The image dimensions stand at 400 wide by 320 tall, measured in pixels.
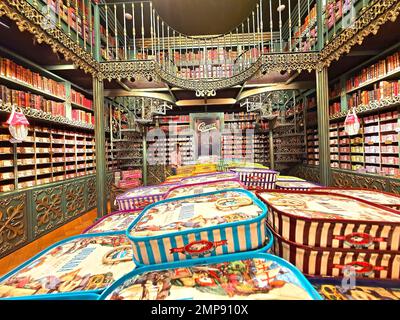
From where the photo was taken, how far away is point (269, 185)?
6.36ft

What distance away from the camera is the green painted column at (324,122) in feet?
10.9

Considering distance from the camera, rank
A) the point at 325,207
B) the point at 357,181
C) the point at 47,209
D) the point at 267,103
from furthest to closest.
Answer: the point at 267,103
the point at 357,181
the point at 47,209
the point at 325,207

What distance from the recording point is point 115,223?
1.27 metres

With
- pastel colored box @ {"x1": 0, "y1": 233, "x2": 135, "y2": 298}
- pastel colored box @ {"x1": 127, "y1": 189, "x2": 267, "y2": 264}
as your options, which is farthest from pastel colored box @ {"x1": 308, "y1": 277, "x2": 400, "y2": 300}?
pastel colored box @ {"x1": 0, "y1": 233, "x2": 135, "y2": 298}

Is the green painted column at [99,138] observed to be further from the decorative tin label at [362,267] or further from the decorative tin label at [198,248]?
the decorative tin label at [362,267]

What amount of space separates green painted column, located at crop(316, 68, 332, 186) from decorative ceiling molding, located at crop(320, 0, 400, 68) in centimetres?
22

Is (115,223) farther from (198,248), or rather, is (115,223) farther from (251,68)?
(251,68)

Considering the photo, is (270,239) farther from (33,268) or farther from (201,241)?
(33,268)

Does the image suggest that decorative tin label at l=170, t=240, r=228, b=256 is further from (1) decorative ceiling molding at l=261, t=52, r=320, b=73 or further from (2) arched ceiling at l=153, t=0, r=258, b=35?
(2) arched ceiling at l=153, t=0, r=258, b=35

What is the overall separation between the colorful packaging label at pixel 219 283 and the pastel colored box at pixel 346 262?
0.55 ft

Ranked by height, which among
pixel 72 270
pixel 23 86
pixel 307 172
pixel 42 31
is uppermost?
pixel 42 31

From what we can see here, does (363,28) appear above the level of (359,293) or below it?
above

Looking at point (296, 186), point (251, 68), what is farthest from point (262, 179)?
point (251, 68)

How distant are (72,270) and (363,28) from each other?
379 cm
